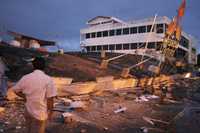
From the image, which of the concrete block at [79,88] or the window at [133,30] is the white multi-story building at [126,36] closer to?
Answer: the window at [133,30]

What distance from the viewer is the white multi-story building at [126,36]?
155ft

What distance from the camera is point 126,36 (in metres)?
51.8

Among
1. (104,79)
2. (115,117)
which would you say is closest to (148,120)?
(115,117)

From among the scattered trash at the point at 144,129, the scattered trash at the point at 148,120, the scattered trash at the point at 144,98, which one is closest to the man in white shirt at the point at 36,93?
the scattered trash at the point at 144,129

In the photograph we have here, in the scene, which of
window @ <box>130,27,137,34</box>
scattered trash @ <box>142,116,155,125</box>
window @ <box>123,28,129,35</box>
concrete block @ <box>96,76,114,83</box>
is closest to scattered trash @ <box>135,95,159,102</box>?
concrete block @ <box>96,76,114,83</box>

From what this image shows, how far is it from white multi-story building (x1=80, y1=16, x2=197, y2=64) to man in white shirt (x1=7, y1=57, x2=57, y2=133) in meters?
39.4

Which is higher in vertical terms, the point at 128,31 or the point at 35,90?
the point at 128,31

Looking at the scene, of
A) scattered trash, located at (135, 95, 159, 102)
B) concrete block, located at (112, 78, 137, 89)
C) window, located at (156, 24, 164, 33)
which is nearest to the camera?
scattered trash, located at (135, 95, 159, 102)

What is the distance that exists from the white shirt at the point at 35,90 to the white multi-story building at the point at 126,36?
39.5 meters

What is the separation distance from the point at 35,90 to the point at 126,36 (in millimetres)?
47267

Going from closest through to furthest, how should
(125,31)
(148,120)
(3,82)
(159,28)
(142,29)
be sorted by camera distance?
1. (148,120)
2. (3,82)
3. (159,28)
4. (142,29)
5. (125,31)

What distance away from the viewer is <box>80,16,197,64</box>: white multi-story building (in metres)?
47.4

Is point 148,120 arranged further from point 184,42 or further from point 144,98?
point 184,42

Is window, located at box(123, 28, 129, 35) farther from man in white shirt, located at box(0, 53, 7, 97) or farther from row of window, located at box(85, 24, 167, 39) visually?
man in white shirt, located at box(0, 53, 7, 97)
